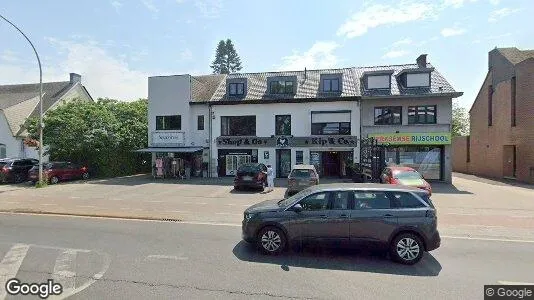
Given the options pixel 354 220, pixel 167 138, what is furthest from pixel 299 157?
pixel 354 220

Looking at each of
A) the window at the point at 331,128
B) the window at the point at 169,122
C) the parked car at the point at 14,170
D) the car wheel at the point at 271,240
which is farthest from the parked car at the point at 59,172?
the car wheel at the point at 271,240

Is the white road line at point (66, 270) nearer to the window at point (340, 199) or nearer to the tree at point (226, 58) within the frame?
the window at point (340, 199)

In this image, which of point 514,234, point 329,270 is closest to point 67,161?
point 329,270

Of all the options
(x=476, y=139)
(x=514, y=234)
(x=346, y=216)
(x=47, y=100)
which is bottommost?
(x=514, y=234)

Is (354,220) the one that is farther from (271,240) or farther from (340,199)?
(271,240)

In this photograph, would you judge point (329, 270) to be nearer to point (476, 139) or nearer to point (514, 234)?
point (514, 234)

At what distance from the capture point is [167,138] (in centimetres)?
2489

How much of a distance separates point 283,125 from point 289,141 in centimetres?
138

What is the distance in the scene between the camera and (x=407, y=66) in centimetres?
2498

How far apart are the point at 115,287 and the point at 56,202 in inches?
434

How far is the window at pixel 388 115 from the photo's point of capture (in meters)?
22.1

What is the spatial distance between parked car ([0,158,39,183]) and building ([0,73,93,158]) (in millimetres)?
3968

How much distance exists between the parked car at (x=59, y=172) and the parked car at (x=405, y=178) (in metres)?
20.3

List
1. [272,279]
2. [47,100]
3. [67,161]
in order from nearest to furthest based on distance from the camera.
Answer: [272,279] → [67,161] → [47,100]
